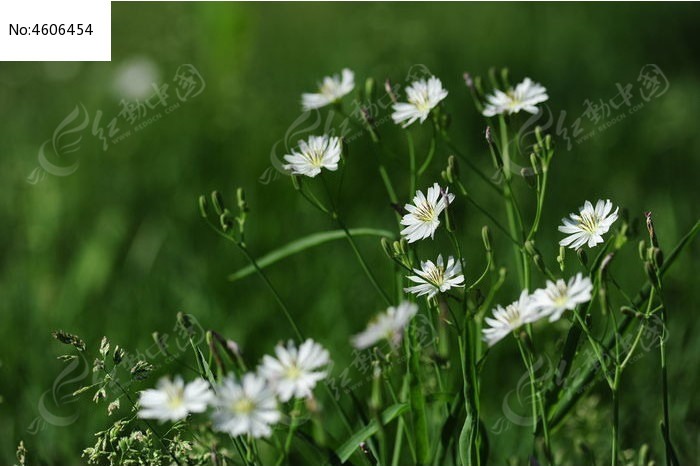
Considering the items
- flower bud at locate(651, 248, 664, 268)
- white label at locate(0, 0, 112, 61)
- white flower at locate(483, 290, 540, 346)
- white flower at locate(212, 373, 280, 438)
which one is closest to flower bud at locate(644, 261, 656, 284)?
flower bud at locate(651, 248, 664, 268)

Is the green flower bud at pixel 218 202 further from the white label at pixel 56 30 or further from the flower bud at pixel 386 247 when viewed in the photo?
the white label at pixel 56 30

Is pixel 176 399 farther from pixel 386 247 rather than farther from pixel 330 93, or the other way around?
pixel 330 93

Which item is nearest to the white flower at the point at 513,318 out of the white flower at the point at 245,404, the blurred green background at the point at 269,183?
the white flower at the point at 245,404

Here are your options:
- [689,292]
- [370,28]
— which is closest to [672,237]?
[689,292]

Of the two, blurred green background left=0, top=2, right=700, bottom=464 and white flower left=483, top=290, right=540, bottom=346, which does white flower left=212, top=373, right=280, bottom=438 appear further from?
blurred green background left=0, top=2, right=700, bottom=464

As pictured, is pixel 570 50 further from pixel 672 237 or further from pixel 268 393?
pixel 268 393

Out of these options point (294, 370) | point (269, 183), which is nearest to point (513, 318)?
point (294, 370)
